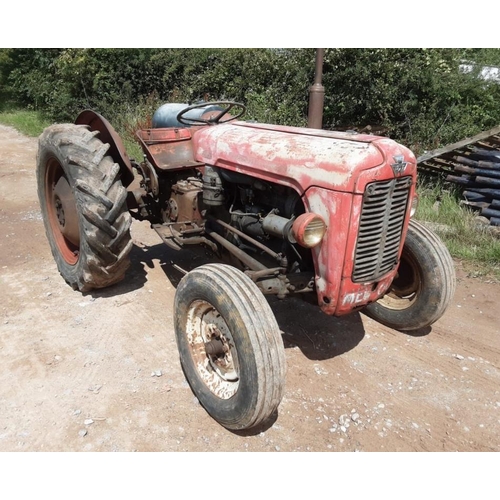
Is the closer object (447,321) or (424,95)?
(447,321)

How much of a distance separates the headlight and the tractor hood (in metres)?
0.19

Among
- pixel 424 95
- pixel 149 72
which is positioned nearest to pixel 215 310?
pixel 424 95

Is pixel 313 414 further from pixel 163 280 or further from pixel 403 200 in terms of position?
pixel 163 280

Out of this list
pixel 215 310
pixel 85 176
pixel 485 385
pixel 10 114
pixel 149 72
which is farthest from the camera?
pixel 10 114

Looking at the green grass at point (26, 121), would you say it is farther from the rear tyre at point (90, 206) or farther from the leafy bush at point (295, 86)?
the rear tyre at point (90, 206)

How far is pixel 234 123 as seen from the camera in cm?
351

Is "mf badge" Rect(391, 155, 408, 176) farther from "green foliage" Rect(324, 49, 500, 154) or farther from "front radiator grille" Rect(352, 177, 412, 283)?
"green foliage" Rect(324, 49, 500, 154)

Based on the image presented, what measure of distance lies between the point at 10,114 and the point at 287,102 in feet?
37.9

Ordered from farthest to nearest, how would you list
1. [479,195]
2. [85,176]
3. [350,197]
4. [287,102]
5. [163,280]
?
[287,102] → [479,195] → [163,280] → [85,176] → [350,197]

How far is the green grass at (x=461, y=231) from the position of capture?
4551 mm

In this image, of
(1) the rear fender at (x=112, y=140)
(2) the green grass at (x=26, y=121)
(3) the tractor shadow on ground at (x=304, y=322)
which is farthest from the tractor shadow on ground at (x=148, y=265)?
(2) the green grass at (x=26, y=121)

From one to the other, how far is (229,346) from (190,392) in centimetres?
50

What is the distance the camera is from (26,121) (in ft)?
46.0

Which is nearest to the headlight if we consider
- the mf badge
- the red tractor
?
the red tractor
